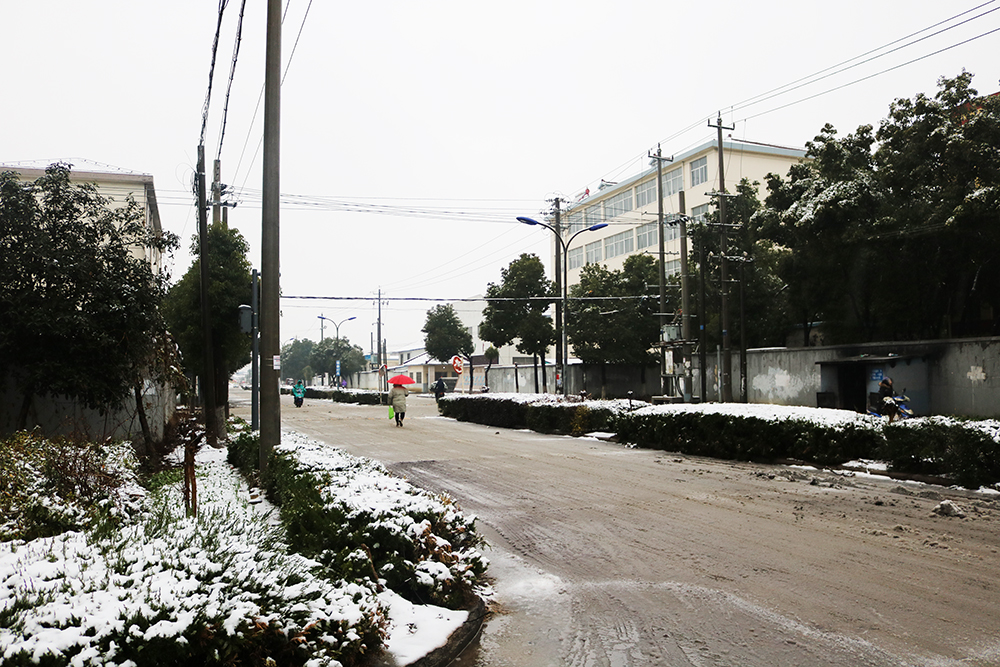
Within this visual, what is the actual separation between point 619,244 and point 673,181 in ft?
28.9

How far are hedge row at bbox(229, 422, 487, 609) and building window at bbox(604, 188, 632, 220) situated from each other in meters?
67.1

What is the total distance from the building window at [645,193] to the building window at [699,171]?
17.0 ft

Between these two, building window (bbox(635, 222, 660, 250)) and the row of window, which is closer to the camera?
the row of window

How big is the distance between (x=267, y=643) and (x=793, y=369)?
30.9m

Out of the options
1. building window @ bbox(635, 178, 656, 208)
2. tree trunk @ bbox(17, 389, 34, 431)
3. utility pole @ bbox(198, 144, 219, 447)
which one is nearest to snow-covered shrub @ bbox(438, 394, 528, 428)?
utility pole @ bbox(198, 144, 219, 447)

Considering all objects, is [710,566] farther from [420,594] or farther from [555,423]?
[555,423]

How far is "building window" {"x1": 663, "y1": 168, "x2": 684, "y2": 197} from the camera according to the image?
2621 inches

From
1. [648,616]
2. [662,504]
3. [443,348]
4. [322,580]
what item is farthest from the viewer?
[443,348]

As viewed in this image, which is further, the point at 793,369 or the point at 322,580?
the point at 793,369

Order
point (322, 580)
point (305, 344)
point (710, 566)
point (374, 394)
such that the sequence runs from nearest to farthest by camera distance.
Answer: point (322, 580) < point (710, 566) < point (374, 394) < point (305, 344)

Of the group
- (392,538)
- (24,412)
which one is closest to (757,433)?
(392,538)

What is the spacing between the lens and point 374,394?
164 feet

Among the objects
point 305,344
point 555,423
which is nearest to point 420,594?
point 555,423

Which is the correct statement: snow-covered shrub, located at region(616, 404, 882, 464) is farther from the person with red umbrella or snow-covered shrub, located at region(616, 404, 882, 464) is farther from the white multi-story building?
the white multi-story building
